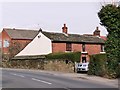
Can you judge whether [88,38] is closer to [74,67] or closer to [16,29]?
[74,67]

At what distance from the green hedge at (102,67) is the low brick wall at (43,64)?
7.98 meters

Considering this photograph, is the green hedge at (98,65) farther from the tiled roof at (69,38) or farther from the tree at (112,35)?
the tiled roof at (69,38)

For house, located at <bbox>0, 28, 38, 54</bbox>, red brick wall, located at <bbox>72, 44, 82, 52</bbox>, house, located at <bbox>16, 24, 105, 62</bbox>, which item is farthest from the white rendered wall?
house, located at <bbox>0, 28, 38, 54</bbox>

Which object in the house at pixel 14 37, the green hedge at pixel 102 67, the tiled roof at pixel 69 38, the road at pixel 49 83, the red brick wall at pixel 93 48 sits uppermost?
the house at pixel 14 37

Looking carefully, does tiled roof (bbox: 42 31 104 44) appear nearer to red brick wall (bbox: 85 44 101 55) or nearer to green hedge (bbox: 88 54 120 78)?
red brick wall (bbox: 85 44 101 55)

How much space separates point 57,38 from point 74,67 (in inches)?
537

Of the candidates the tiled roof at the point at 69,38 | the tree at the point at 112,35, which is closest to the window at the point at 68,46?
the tiled roof at the point at 69,38

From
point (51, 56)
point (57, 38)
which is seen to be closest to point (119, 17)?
point (51, 56)

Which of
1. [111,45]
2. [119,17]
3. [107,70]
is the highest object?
[119,17]

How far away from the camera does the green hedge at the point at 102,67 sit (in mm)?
29797

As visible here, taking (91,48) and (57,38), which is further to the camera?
(91,48)

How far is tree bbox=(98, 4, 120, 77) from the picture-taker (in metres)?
30.0

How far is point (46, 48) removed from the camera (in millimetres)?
54031

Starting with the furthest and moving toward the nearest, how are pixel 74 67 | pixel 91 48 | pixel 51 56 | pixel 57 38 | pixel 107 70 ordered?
1. pixel 91 48
2. pixel 57 38
3. pixel 51 56
4. pixel 74 67
5. pixel 107 70
